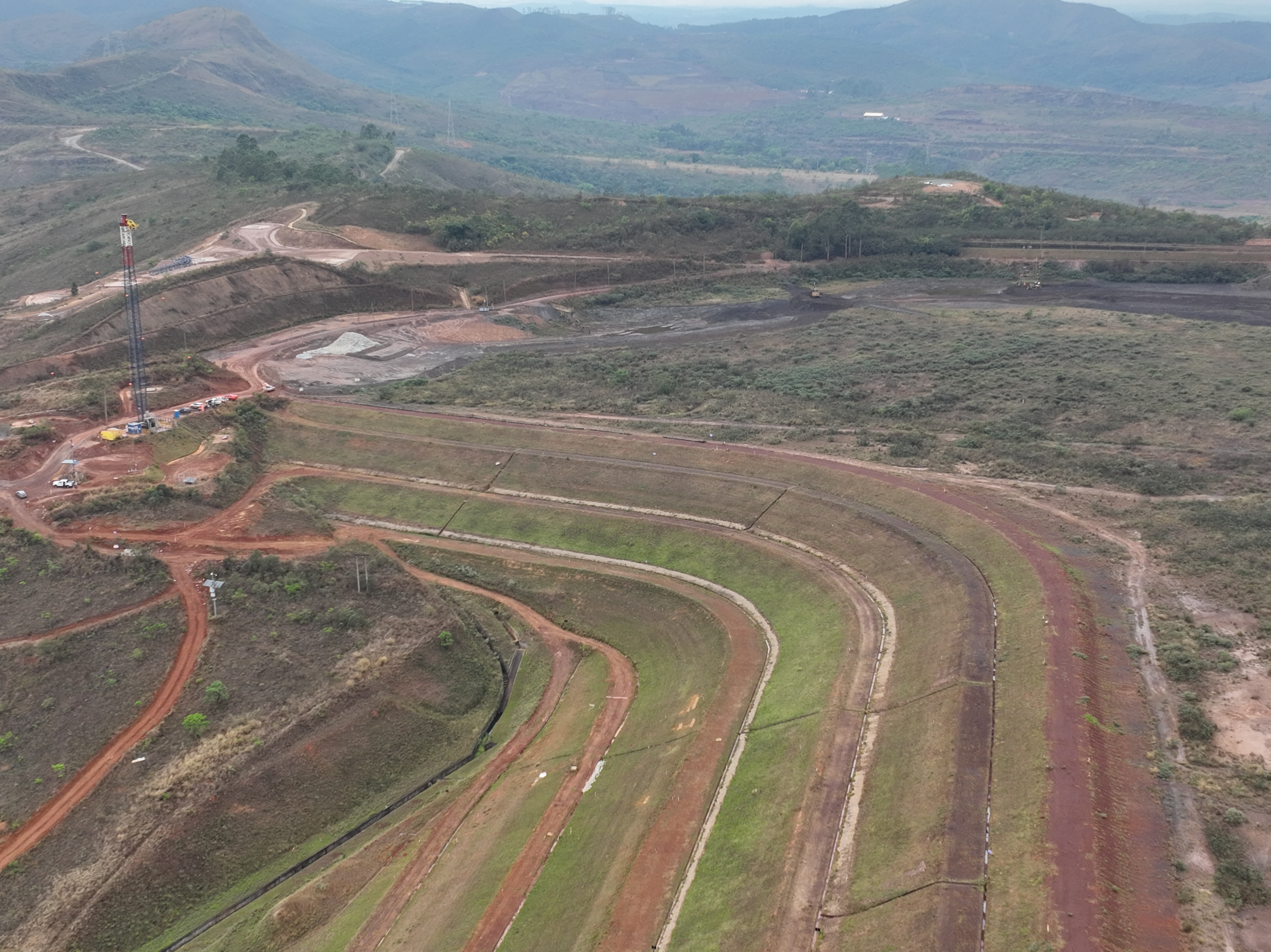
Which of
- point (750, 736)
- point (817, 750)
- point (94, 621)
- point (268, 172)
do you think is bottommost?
point (750, 736)

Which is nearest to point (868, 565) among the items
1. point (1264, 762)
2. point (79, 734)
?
point (1264, 762)

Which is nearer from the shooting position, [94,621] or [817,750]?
[817,750]

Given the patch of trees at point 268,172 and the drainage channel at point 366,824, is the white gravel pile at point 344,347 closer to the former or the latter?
the drainage channel at point 366,824

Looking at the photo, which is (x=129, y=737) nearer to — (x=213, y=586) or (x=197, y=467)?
(x=213, y=586)

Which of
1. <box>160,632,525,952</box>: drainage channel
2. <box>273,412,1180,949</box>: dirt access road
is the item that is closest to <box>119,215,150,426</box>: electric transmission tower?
<box>160,632,525,952</box>: drainage channel

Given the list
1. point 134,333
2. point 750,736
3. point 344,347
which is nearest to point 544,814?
point 750,736

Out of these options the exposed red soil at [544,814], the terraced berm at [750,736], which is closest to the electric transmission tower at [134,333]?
the terraced berm at [750,736]

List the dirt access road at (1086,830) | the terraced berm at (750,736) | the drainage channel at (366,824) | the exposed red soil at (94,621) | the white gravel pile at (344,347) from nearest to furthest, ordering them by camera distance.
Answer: the dirt access road at (1086,830)
the terraced berm at (750,736)
the drainage channel at (366,824)
the exposed red soil at (94,621)
the white gravel pile at (344,347)

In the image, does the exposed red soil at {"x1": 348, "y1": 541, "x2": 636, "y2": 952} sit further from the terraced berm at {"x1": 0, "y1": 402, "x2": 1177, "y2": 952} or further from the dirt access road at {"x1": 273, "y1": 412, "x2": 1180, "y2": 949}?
the dirt access road at {"x1": 273, "y1": 412, "x2": 1180, "y2": 949}

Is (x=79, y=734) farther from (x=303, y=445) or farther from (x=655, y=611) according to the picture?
(x=303, y=445)
